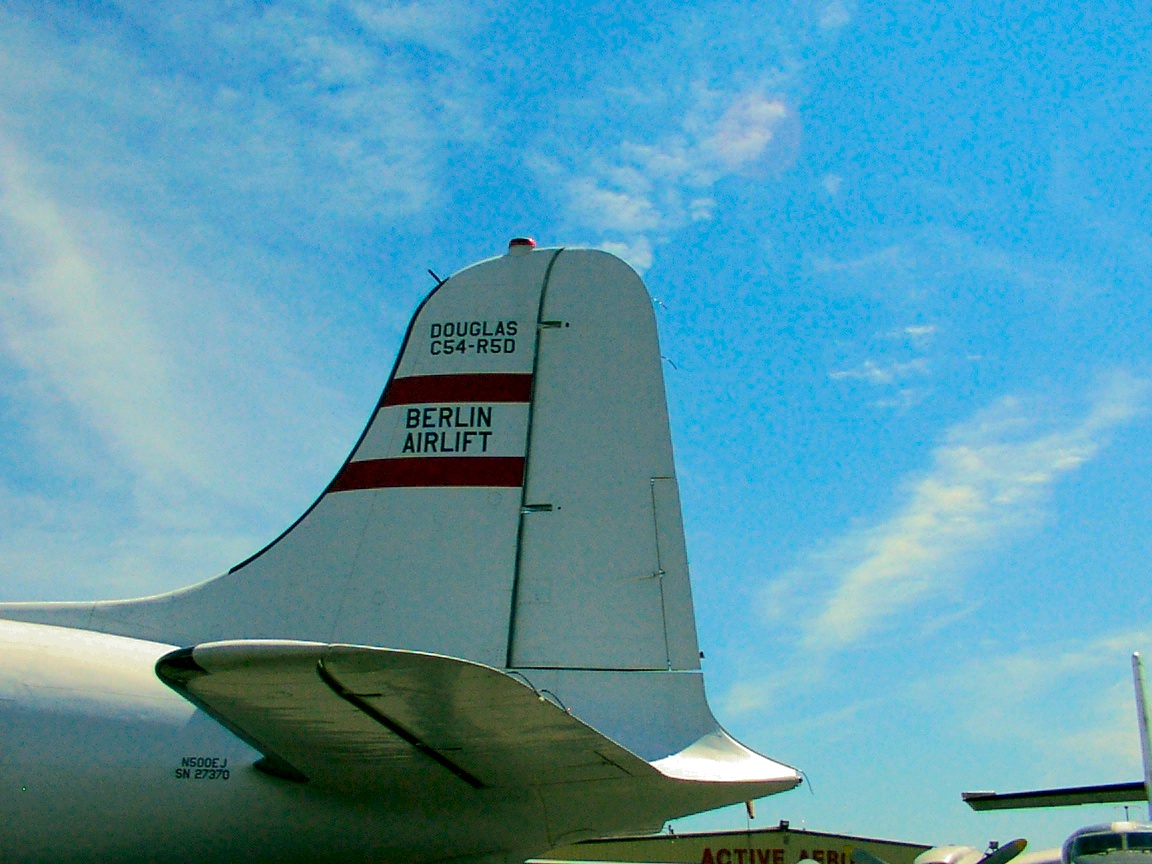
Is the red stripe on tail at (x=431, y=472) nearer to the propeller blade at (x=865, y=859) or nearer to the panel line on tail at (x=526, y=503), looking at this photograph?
the panel line on tail at (x=526, y=503)

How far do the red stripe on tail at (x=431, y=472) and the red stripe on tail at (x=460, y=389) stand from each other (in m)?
0.54

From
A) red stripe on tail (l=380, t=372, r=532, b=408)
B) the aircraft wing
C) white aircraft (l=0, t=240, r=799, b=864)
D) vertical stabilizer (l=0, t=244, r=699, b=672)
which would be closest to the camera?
the aircraft wing

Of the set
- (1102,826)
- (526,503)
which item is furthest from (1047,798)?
(526,503)

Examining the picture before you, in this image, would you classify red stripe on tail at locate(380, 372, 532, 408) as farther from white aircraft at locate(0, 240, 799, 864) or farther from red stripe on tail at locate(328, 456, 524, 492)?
red stripe on tail at locate(328, 456, 524, 492)

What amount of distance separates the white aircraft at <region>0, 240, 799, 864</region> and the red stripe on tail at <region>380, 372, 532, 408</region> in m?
0.02

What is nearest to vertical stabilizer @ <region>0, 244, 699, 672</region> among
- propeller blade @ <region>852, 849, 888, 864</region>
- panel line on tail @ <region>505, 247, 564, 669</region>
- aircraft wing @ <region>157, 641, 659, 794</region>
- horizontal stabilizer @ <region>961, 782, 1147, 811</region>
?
panel line on tail @ <region>505, 247, 564, 669</region>

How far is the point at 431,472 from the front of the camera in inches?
328

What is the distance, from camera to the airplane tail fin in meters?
7.56

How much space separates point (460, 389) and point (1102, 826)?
1142 cm

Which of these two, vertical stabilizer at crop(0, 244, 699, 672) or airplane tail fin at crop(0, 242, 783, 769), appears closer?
airplane tail fin at crop(0, 242, 783, 769)

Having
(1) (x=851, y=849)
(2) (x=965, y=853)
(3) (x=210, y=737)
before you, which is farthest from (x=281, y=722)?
(1) (x=851, y=849)

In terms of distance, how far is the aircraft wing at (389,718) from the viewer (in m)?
4.42

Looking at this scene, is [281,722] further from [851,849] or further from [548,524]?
[851,849]

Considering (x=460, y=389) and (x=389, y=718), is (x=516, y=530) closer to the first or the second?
(x=460, y=389)
